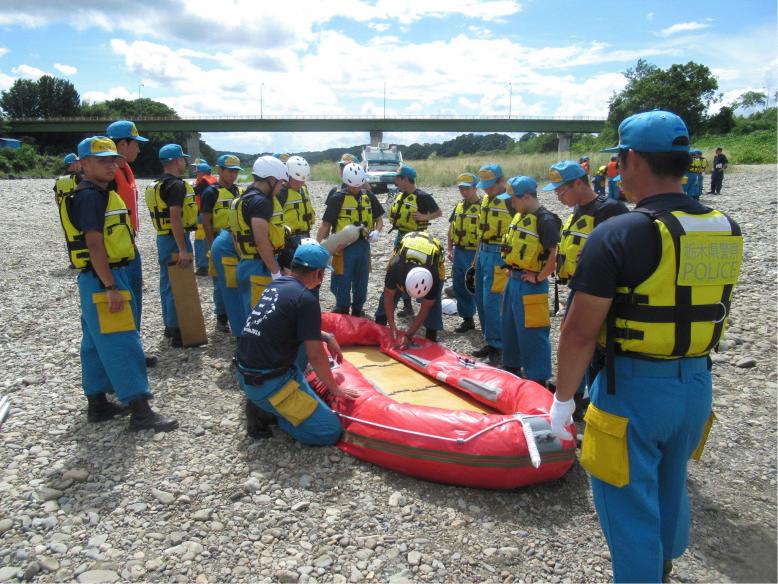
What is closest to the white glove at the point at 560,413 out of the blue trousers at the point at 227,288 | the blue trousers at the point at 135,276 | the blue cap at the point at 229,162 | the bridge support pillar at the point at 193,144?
the blue trousers at the point at 135,276

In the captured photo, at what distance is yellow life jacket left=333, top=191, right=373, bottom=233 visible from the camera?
6.89 metres

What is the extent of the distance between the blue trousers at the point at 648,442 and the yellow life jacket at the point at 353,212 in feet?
16.0

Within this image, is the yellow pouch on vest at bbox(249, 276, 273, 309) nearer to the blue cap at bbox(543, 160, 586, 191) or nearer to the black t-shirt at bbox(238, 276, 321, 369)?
the black t-shirt at bbox(238, 276, 321, 369)

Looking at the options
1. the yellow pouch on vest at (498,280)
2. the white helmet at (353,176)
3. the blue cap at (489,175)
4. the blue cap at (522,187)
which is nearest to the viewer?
the blue cap at (522,187)

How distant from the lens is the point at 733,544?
3303mm

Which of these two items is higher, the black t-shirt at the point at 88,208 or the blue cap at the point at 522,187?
the blue cap at the point at 522,187

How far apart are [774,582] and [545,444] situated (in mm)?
1332

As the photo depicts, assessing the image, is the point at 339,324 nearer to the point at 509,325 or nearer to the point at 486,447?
the point at 509,325

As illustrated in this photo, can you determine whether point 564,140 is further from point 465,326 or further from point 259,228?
point 259,228

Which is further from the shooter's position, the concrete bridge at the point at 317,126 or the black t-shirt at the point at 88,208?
the concrete bridge at the point at 317,126

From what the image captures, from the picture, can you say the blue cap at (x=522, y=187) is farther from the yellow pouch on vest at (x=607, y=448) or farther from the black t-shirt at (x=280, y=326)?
the yellow pouch on vest at (x=607, y=448)

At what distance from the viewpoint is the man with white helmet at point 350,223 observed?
22.3 ft

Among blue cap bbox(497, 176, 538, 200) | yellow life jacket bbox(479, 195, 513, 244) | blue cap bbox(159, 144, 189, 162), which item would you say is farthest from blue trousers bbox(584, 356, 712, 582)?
blue cap bbox(159, 144, 189, 162)

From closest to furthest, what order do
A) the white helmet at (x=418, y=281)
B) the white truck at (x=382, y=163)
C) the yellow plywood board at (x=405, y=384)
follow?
1. the yellow plywood board at (x=405, y=384)
2. the white helmet at (x=418, y=281)
3. the white truck at (x=382, y=163)
